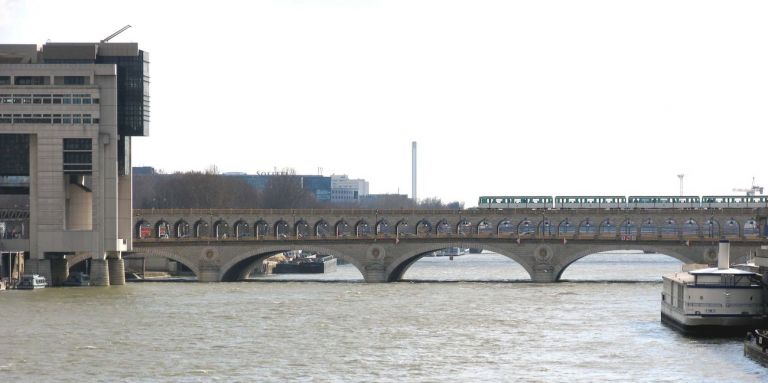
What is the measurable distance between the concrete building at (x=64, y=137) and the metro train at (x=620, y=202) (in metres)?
51.2

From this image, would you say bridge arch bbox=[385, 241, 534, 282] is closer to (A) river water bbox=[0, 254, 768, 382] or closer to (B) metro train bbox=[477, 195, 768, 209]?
(A) river water bbox=[0, 254, 768, 382]

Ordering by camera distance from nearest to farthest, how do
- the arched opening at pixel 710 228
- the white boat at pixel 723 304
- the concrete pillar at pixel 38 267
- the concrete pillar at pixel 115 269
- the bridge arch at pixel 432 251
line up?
1. the white boat at pixel 723 304
2. the concrete pillar at pixel 38 267
3. the concrete pillar at pixel 115 269
4. the bridge arch at pixel 432 251
5. the arched opening at pixel 710 228

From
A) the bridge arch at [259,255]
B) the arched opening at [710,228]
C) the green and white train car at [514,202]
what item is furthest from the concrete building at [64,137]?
the arched opening at [710,228]

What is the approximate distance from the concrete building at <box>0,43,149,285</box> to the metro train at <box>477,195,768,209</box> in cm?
5119

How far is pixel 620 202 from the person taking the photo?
591 ft

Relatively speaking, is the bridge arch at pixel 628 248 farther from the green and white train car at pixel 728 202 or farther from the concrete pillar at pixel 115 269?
the concrete pillar at pixel 115 269

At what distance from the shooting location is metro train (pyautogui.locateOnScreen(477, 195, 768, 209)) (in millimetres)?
174500

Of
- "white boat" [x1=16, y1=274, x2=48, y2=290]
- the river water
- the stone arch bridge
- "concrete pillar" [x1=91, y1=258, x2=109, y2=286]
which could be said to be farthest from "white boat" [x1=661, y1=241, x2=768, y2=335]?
"concrete pillar" [x1=91, y1=258, x2=109, y2=286]

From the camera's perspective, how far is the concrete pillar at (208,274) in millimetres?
156625

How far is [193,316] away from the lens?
109 meters

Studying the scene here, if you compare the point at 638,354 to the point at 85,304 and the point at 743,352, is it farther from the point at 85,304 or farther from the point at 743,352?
the point at 85,304

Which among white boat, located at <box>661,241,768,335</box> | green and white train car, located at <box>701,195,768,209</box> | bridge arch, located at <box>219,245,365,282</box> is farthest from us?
green and white train car, located at <box>701,195,768,209</box>

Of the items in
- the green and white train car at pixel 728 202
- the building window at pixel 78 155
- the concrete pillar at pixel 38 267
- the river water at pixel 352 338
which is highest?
the building window at pixel 78 155

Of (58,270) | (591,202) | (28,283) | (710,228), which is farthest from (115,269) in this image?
(710,228)
